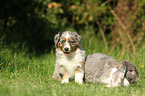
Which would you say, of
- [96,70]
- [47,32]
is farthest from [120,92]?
[47,32]

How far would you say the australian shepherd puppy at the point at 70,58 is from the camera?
5473 millimetres

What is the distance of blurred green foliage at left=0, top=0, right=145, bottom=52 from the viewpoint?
10.8 m

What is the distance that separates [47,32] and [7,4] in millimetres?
2355

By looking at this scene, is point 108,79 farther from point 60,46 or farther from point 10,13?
point 10,13

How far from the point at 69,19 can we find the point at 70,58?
8.50 m

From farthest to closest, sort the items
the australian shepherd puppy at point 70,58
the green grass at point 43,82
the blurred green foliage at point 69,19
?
the blurred green foliage at point 69,19 → the australian shepherd puppy at point 70,58 → the green grass at point 43,82

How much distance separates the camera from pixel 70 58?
5.61m

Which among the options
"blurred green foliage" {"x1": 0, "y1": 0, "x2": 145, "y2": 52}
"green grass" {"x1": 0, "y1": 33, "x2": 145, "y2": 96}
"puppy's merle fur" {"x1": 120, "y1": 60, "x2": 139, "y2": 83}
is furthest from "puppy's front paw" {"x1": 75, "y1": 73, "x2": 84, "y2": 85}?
"blurred green foliage" {"x1": 0, "y1": 0, "x2": 145, "y2": 52}

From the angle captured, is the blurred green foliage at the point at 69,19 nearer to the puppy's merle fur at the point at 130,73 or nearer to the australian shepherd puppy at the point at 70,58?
the australian shepherd puppy at the point at 70,58

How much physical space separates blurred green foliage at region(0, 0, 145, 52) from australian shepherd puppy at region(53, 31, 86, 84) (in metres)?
4.74

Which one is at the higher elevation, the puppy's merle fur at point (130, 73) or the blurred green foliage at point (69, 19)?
the blurred green foliage at point (69, 19)

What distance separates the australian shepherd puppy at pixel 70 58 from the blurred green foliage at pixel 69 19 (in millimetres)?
4737

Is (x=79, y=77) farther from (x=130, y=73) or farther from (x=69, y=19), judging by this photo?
(x=69, y=19)

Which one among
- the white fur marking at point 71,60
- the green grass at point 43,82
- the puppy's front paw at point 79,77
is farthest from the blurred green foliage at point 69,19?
the puppy's front paw at point 79,77
